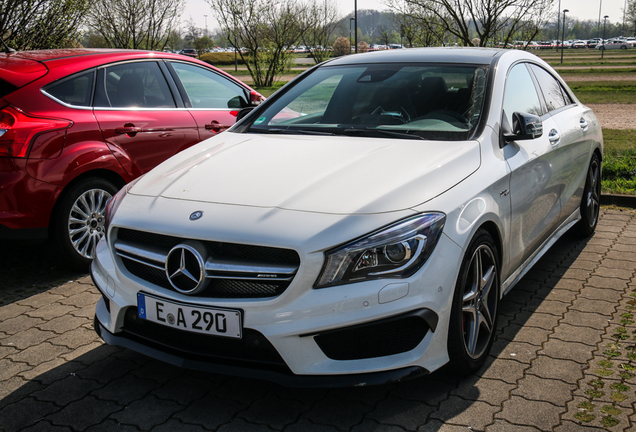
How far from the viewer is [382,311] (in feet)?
8.05

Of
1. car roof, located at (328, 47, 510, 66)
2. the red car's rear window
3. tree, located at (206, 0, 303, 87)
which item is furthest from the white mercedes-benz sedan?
tree, located at (206, 0, 303, 87)

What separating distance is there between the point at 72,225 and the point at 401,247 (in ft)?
10.2

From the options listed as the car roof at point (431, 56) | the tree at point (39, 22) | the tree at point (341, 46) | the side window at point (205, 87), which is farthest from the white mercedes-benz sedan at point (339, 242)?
the tree at point (341, 46)

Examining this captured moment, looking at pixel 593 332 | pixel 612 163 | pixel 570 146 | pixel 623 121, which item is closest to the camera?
pixel 593 332

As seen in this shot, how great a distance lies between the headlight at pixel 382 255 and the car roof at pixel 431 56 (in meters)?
1.77

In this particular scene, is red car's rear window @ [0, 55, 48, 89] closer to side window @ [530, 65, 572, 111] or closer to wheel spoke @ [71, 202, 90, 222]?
wheel spoke @ [71, 202, 90, 222]

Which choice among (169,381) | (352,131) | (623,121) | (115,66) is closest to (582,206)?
(352,131)

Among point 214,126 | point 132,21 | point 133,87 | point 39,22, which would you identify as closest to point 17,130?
point 133,87

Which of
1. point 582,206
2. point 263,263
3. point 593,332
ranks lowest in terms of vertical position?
point 593,332

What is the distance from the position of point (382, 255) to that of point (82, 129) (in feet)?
10.2

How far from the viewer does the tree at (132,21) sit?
71.8ft

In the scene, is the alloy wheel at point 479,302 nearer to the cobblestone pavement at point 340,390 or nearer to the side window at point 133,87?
the cobblestone pavement at point 340,390

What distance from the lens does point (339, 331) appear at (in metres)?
2.47

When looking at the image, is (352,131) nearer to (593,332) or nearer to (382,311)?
(382,311)
